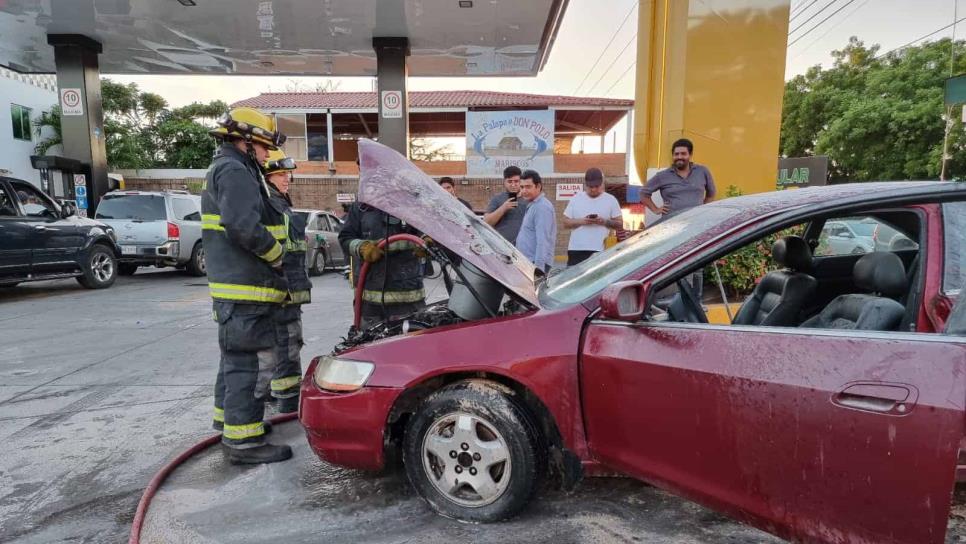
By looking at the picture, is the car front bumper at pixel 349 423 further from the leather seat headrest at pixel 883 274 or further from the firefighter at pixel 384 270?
the leather seat headrest at pixel 883 274

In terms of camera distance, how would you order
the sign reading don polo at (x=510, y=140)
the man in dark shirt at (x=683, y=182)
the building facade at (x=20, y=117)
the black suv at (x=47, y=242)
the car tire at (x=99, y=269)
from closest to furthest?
1. the man in dark shirt at (x=683, y=182)
2. the black suv at (x=47, y=242)
3. the car tire at (x=99, y=269)
4. the sign reading don polo at (x=510, y=140)
5. the building facade at (x=20, y=117)

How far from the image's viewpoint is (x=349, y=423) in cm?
236

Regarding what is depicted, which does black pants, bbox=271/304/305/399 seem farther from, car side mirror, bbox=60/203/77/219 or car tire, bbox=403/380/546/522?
car side mirror, bbox=60/203/77/219

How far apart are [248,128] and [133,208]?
9095 millimetres

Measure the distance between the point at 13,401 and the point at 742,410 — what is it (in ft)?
15.6

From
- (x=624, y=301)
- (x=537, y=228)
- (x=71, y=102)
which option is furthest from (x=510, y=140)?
(x=624, y=301)

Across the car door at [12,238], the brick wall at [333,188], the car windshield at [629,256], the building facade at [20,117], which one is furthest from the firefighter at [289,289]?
the building facade at [20,117]

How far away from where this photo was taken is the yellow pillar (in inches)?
286

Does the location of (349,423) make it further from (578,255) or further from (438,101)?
(438,101)

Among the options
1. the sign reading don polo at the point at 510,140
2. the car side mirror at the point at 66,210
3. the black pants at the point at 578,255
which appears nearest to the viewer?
the black pants at the point at 578,255

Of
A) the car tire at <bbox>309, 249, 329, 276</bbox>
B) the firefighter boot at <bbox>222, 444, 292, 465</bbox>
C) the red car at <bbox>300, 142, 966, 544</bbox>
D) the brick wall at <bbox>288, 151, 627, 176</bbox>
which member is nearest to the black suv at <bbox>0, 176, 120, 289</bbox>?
the car tire at <bbox>309, 249, 329, 276</bbox>

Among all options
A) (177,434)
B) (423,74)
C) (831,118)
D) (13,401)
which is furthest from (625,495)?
(831,118)

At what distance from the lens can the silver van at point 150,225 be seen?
1012 cm

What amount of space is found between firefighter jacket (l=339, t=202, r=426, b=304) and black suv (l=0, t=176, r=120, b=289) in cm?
689
